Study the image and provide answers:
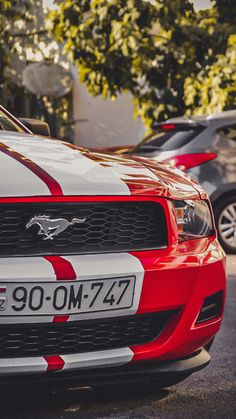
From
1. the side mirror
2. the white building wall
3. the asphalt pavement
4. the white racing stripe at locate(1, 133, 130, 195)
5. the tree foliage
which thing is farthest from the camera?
the white building wall

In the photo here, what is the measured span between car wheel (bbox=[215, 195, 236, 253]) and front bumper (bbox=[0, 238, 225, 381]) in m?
4.98

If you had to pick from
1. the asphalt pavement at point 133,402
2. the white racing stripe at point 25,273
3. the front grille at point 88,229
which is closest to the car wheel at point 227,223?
the asphalt pavement at point 133,402

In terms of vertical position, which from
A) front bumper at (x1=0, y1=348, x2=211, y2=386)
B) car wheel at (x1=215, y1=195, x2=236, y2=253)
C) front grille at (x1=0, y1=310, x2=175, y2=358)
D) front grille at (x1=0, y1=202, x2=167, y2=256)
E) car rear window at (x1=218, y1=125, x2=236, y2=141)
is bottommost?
car wheel at (x1=215, y1=195, x2=236, y2=253)

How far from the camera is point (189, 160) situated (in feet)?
28.1

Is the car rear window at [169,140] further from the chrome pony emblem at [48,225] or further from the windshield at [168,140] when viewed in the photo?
the chrome pony emblem at [48,225]

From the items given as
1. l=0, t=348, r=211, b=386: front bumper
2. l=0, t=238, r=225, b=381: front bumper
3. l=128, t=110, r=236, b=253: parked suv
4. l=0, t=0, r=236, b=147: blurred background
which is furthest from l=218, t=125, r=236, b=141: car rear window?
l=0, t=348, r=211, b=386: front bumper

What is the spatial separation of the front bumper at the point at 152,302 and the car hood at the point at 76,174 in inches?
9.5

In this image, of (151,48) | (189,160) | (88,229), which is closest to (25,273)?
(88,229)

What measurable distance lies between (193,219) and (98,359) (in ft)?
2.68

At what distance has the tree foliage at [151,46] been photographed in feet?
42.5

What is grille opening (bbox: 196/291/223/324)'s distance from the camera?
360cm

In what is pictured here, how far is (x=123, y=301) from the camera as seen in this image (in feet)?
10.8

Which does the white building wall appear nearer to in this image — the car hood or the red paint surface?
the car hood

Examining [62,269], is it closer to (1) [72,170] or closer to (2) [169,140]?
(1) [72,170]
